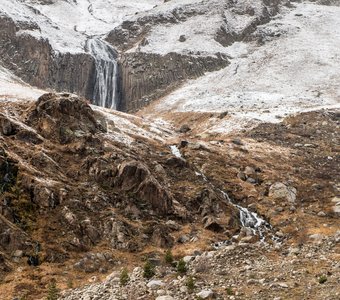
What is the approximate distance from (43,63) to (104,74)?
11798 millimetres

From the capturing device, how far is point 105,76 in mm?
89812

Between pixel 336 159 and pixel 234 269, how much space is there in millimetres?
24353

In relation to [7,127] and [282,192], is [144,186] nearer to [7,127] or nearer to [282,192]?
[282,192]

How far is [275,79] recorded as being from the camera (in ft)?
261

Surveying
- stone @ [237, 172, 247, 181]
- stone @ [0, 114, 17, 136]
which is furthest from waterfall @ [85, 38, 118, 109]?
Result: stone @ [0, 114, 17, 136]

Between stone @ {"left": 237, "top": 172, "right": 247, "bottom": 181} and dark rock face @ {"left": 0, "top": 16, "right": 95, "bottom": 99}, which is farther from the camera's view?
dark rock face @ {"left": 0, "top": 16, "right": 95, "bottom": 99}

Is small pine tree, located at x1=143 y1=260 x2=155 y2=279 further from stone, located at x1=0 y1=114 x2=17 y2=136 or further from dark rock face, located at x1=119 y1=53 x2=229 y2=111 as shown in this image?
dark rock face, located at x1=119 y1=53 x2=229 y2=111

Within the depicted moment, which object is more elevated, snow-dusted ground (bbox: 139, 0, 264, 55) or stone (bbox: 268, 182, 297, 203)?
snow-dusted ground (bbox: 139, 0, 264, 55)

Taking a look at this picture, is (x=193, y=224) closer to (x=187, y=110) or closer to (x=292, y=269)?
(x=292, y=269)

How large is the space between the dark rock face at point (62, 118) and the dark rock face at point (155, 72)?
153 feet

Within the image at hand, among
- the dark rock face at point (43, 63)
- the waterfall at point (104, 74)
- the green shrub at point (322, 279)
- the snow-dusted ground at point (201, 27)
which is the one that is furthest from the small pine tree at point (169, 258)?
the snow-dusted ground at point (201, 27)

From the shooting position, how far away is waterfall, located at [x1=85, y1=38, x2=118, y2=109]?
85.6 m

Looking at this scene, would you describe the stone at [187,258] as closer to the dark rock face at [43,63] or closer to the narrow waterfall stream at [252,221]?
the narrow waterfall stream at [252,221]

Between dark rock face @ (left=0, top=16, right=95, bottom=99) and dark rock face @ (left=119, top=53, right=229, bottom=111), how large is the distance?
276 inches
